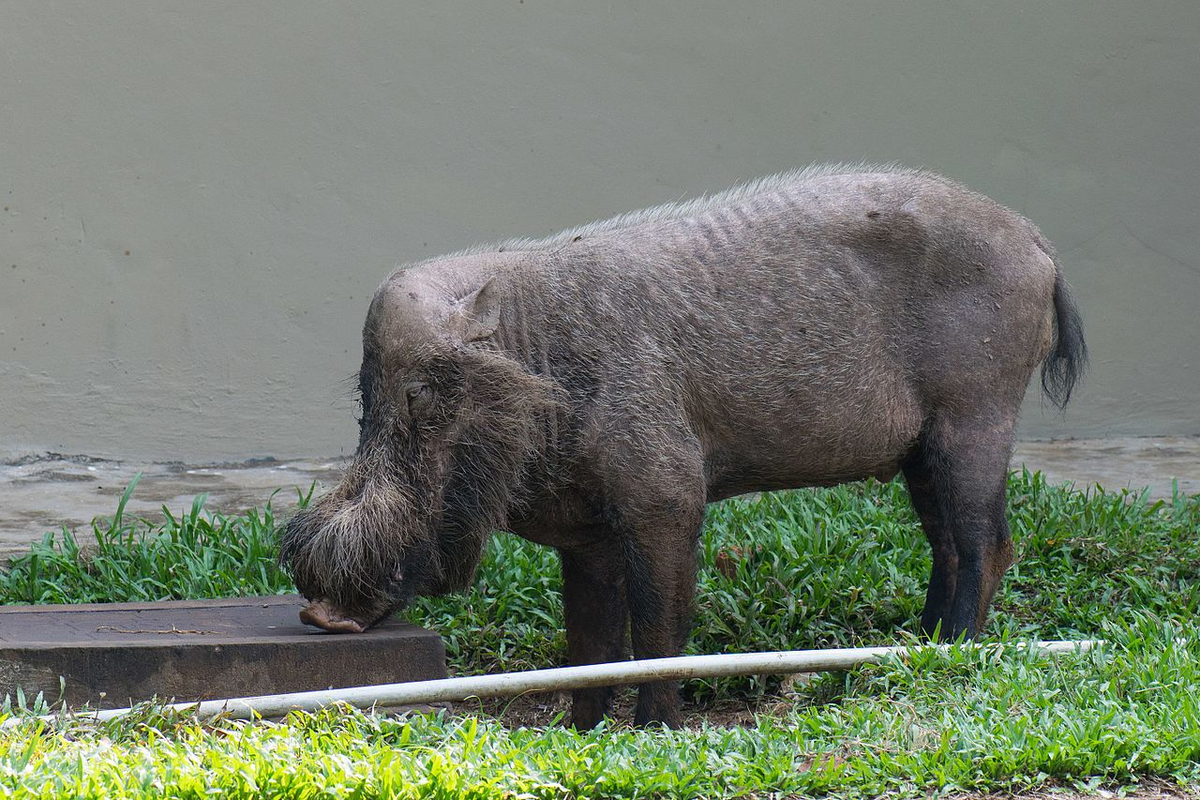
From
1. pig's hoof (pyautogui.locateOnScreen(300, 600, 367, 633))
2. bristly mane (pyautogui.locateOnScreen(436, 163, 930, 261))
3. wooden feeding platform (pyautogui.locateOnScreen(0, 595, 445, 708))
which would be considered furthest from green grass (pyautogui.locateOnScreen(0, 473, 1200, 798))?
bristly mane (pyautogui.locateOnScreen(436, 163, 930, 261))

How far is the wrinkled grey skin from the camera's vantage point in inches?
147

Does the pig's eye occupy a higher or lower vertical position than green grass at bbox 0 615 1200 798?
higher

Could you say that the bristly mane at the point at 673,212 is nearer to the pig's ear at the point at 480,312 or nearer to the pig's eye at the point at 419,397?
the pig's ear at the point at 480,312

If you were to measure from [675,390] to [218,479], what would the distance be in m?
3.76

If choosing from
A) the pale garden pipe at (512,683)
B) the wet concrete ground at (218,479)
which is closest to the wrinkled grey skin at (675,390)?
the pale garden pipe at (512,683)

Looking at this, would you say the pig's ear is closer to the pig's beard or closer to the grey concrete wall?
the pig's beard

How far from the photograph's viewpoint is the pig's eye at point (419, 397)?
12.2 ft

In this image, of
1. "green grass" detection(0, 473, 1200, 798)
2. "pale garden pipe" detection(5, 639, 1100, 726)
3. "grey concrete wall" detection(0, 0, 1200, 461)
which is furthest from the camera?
"grey concrete wall" detection(0, 0, 1200, 461)

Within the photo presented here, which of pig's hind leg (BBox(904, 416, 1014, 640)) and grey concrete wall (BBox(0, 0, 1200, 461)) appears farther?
grey concrete wall (BBox(0, 0, 1200, 461))

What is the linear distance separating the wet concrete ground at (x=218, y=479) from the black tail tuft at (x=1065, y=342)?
7.10ft

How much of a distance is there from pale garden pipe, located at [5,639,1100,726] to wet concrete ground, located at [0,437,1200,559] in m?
2.78

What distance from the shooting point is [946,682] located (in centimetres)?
363

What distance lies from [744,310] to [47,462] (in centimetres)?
455

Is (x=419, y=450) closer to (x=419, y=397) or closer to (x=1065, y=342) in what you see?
(x=419, y=397)
